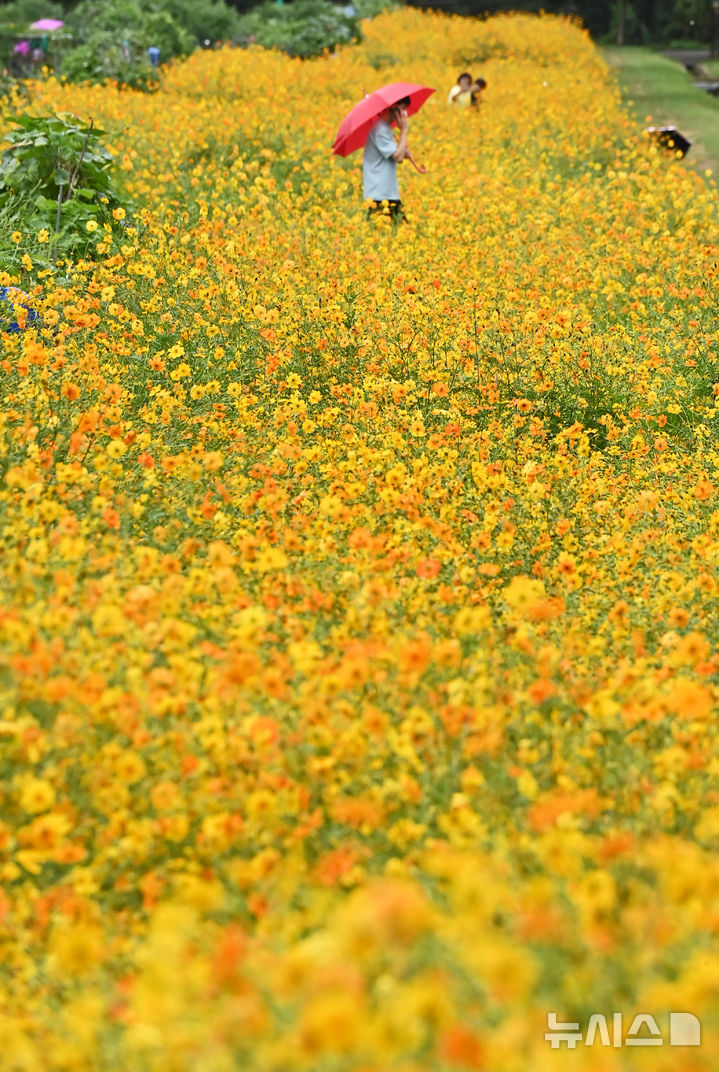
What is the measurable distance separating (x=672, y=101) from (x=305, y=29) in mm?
9557

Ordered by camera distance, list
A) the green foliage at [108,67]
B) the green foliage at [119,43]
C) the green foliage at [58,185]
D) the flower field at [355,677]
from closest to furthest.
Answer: the flower field at [355,677] < the green foliage at [58,185] < the green foliage at [108,67] < the green foliage at [119,43]

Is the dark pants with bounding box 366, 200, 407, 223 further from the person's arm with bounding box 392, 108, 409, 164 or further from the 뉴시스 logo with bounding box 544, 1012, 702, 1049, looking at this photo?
the 뉴시스 logo with bounding box 544, 1012, 702, 1049

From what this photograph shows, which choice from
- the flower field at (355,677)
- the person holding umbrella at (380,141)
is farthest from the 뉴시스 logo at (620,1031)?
the person holding umbrella at (380,141)

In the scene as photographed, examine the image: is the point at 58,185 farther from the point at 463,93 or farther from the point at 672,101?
the point at 672,101

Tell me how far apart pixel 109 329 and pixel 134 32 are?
18.3m

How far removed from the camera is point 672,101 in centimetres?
2558

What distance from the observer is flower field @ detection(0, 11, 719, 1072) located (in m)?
1.81

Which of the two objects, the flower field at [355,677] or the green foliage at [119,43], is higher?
the green foliage at [119,43]

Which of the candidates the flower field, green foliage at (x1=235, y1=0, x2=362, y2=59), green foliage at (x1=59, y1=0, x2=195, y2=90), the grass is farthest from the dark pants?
green foliage at (x1=235, y1=0, x2=362, y2=59)

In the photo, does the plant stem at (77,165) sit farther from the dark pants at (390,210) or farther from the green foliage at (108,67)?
the green foliage at (108,67)

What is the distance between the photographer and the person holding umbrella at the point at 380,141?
10.3 metres

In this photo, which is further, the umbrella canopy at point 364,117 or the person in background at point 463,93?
the person in background at point 463,93

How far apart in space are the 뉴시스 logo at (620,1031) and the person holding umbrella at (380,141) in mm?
9109

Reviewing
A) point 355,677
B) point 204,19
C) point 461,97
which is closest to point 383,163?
point 461,97
